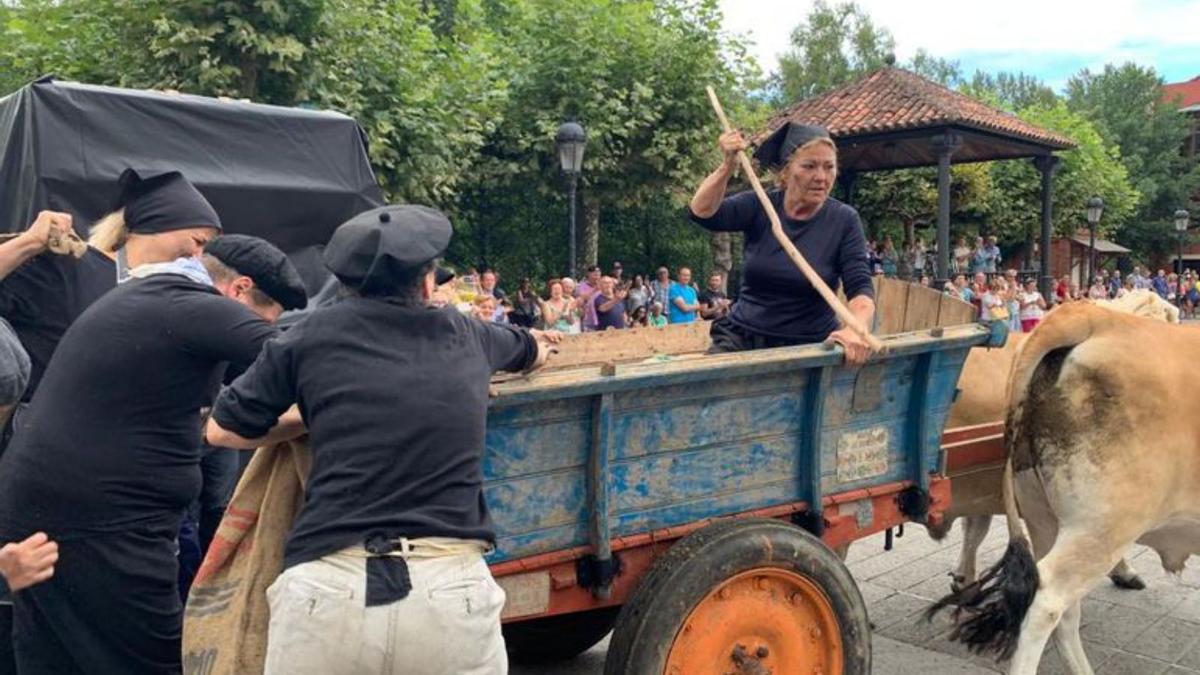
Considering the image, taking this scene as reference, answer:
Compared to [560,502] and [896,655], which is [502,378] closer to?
[560,502]

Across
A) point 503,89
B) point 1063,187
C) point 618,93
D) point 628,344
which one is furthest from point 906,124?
point 1063,187

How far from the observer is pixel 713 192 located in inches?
160

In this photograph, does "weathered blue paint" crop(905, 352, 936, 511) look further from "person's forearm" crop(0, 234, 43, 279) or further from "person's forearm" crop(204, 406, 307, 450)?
"person's forearm" crop(0, 234, 43, 279)

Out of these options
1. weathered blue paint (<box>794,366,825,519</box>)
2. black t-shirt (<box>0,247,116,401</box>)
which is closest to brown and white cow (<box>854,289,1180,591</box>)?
weathered blue paint (<box>794,366,825,519</box>)

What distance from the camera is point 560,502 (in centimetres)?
293

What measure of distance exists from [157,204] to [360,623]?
1390 mm

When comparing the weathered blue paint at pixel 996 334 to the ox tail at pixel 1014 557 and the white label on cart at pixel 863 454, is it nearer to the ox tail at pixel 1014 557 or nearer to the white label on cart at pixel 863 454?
the ox tail at pixel 1014 557

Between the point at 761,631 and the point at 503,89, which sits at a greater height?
the point at 503,89

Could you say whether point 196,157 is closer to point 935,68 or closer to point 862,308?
point 862,308

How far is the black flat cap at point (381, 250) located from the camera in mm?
2129

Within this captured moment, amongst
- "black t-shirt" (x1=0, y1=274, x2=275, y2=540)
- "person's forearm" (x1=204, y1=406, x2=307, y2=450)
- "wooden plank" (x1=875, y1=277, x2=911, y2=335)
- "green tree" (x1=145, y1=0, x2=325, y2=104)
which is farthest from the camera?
"green tree" (x1=145, y1=0, x2=325, y2=104)

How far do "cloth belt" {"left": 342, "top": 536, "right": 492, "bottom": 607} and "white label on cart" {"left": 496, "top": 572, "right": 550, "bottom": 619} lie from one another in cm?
77

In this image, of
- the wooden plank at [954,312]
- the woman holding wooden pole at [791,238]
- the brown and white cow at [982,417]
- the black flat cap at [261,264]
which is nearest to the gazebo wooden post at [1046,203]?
the brown and white cow at [982,417]

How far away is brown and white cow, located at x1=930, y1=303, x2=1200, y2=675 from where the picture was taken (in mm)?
3742
